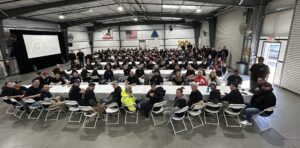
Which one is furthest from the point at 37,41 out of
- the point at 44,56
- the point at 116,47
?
the point at 116,47

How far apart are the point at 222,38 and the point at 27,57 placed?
630 inches

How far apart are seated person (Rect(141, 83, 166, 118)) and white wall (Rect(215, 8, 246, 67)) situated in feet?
28.9

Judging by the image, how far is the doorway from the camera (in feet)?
27.5

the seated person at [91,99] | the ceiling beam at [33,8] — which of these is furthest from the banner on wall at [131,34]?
the seated person at [91,99]

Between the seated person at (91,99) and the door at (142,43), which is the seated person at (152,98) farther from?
the door at (142,43)

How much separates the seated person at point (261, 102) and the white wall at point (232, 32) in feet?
24.7

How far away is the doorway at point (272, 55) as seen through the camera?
8.38 metres

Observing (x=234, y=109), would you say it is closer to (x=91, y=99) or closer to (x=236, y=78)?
(x=236, y=78)

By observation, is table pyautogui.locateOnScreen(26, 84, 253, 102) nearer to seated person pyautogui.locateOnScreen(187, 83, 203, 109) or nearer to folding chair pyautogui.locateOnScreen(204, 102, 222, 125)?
seated person pyautogui.locateOnScreen(187, 83, 203, 109)

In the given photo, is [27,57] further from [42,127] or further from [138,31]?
[138,31]

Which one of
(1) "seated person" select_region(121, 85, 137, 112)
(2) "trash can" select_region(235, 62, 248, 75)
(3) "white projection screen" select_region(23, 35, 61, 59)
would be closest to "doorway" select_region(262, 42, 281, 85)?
(2) "trash can" select_region(235, 62, 248, 75)

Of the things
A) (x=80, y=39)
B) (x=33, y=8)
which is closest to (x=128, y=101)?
(x=33, y=8)

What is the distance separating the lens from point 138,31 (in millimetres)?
21938

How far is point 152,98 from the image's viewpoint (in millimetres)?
4949
